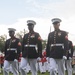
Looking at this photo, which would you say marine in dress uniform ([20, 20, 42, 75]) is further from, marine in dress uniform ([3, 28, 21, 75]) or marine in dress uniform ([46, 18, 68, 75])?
marine in dress uniform ([3, 28, 21, 75])

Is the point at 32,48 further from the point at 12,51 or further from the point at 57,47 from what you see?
the point at 12,51

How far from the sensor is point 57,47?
1087 cm

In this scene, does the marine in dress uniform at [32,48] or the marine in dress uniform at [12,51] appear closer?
the marine in dress uniform at [32,48]

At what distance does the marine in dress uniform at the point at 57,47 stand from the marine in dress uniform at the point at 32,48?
40.0 inches

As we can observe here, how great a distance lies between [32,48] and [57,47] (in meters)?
1.44

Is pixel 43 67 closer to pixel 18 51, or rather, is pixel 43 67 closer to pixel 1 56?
pixel 1 56

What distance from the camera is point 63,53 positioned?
35.5ft

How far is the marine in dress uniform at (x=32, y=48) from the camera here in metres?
11.9

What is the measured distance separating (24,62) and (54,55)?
1.45m

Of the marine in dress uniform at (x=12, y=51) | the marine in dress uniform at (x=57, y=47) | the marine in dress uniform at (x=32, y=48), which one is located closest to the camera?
the marine in dress uniform at (x=57, y=47)

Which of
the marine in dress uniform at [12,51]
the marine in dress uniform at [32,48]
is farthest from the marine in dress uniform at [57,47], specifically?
the marine in dress uniform at [12,51]

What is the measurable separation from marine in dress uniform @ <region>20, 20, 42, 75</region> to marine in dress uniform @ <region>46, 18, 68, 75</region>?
3.33 feet

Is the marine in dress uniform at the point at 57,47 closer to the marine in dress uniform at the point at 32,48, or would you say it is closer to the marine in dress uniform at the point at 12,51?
the marine in dress uniform at the point at 32,48

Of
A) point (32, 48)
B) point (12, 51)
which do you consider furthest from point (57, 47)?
point (12, 51)
